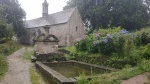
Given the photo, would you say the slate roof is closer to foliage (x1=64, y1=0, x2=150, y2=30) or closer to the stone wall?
the stone wall

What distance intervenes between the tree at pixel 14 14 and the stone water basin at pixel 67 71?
27.2m

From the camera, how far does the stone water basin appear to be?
20.8 ft

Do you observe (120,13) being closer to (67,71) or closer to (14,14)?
(14,14)

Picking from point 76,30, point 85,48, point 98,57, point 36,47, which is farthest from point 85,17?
point 98,57

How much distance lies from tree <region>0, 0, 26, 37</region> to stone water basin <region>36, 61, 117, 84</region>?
89.2 ft

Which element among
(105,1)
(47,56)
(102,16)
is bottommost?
(47,56)

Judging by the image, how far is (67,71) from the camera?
963 centimetres

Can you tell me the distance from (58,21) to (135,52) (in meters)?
26.7

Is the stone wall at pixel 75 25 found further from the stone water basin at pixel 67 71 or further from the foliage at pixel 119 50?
the foliage at pixel 119 50

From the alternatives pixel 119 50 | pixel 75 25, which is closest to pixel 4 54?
pixel 119 50

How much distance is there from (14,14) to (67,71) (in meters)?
30.6

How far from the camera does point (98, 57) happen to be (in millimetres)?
10664

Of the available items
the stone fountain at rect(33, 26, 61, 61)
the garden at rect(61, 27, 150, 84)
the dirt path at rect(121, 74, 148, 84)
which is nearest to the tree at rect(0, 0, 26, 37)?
the stone fountain at rect(33, 26, 61, 61)

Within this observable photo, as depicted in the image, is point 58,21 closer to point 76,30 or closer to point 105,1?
point 76,30
